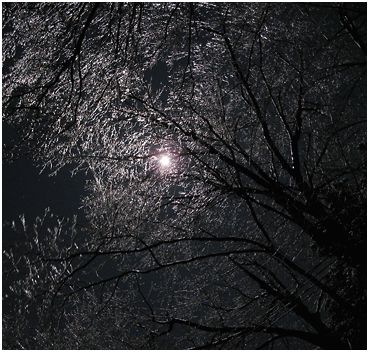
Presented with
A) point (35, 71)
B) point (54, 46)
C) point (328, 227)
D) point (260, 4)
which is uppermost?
point (260, 4)

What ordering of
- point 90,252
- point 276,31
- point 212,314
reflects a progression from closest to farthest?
point 90,252 → point 276,31 → point 212,314

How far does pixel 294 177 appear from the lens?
9.88 feet

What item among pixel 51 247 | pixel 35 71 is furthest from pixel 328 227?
pixel 35 71

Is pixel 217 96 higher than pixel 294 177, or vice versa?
pixel 217 96

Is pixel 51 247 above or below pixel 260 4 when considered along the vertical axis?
below

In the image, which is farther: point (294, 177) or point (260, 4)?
point (294, 177)

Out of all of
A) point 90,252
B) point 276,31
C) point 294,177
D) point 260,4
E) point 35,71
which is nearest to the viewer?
point 35,71

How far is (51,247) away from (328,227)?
2.27 meters

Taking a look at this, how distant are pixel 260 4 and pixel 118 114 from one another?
1.73m

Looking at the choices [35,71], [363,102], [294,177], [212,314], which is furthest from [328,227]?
[35,71]

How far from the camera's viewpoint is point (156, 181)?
2.85 metres

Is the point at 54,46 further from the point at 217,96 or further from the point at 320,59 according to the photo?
the point at 320,59

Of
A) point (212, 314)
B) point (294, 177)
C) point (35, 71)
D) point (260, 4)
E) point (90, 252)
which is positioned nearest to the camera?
point (35, 71)

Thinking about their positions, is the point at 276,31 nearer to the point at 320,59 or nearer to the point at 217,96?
the point at 320,59
